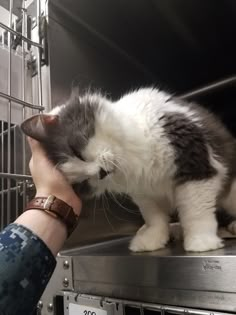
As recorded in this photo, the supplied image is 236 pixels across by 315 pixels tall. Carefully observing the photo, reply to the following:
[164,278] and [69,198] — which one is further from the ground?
[69,198]

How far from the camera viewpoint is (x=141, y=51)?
125 centimetres

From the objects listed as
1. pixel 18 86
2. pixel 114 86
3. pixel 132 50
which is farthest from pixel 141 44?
pixel 18 86

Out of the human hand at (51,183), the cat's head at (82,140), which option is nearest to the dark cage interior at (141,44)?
the cat's head at (82,140)

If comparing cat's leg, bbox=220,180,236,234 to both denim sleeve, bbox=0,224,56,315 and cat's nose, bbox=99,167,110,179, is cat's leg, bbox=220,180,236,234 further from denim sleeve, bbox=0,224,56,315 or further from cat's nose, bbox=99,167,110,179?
denim sleeve, bbox=0,224,56,315

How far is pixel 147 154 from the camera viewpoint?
90 cm

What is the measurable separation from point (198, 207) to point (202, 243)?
112 millimetres

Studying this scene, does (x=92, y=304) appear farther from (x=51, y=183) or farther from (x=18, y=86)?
(x=18, y=86)

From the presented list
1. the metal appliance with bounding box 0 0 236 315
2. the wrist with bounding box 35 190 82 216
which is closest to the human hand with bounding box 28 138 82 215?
the wrist with bounding box 35 190 82 216

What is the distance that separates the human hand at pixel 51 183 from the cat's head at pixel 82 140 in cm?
3

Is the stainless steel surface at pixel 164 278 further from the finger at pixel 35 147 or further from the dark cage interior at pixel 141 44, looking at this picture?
the dark cage interior at pixel 141 44

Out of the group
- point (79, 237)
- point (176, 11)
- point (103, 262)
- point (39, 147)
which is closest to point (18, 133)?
point (39, 147)

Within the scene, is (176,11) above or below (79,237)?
above

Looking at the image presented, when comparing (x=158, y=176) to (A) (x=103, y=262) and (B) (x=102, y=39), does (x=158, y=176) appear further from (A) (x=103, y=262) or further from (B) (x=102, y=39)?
(B) (x=102, y=39)

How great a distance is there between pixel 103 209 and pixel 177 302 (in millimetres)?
576
